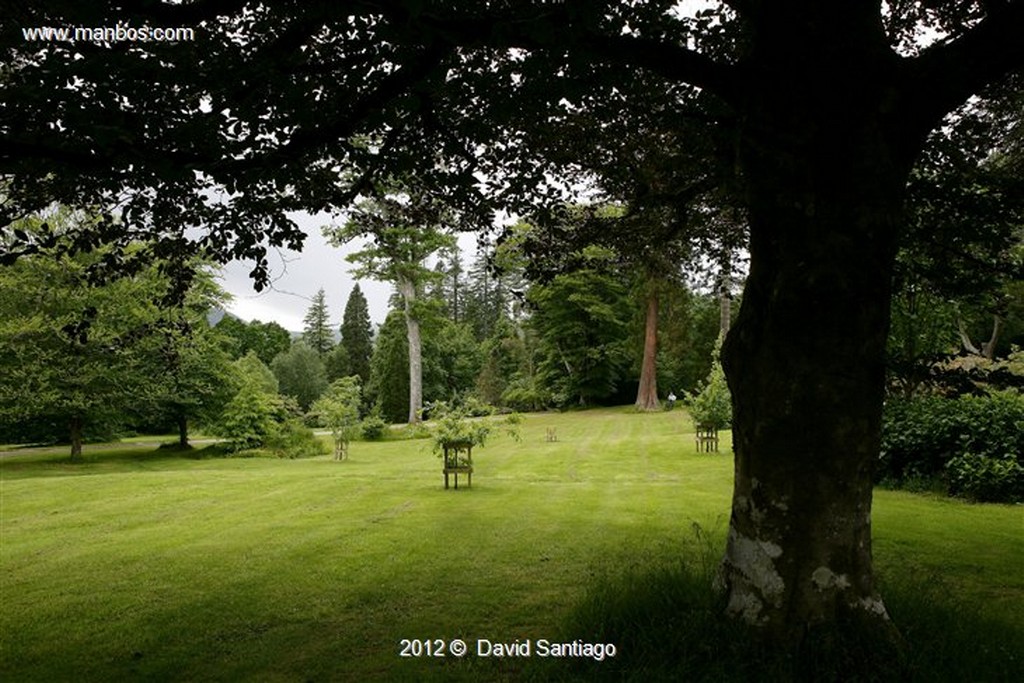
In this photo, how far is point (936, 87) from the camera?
3822mm

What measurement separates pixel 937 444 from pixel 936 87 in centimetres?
1061

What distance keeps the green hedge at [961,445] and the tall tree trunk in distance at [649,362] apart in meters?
21.7

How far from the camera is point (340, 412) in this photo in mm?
21328

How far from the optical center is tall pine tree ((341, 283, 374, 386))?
5884cm

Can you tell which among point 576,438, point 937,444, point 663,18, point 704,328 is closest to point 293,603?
point 663,18

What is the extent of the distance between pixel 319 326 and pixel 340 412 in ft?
209

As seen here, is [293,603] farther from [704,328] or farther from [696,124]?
[704,328]

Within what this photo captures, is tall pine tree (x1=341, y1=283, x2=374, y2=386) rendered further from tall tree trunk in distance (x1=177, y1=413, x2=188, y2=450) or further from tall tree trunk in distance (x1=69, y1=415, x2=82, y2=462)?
tall tree trunk in distance (x1=69, y1=415, x2=82, y2=462)
